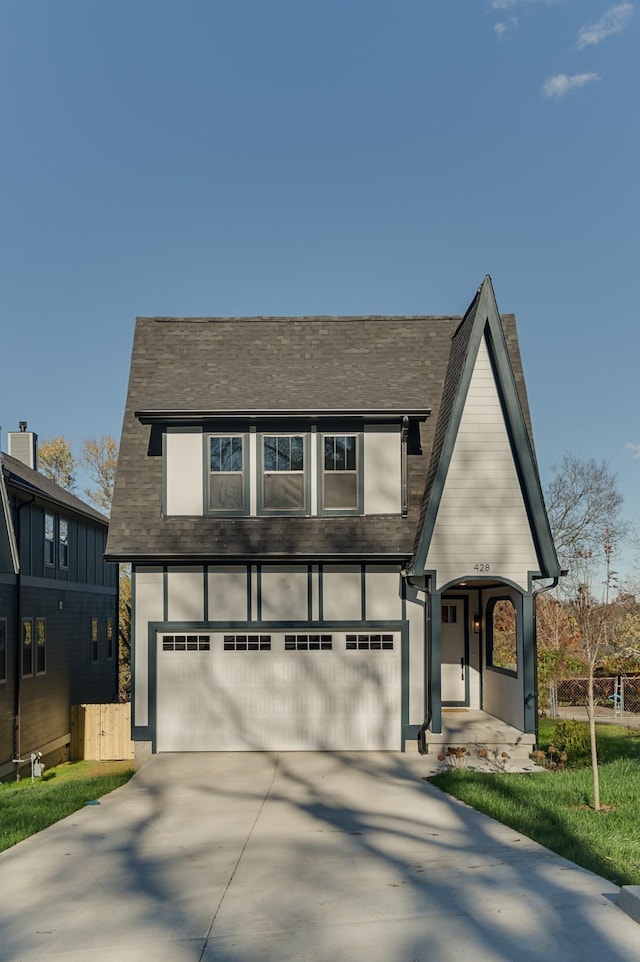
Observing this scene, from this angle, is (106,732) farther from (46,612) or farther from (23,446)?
(23,446)

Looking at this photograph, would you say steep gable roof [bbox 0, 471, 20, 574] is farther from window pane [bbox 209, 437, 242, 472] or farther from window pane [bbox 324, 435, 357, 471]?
window pane [bbox 324, 435, 357, 471]

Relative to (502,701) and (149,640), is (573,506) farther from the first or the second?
(149,640)

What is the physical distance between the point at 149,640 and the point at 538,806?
325 inches

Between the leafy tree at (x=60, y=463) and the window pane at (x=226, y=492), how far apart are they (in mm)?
29718

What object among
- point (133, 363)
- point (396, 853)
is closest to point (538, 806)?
point (396, 853)

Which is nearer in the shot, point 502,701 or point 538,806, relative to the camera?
point 538,806

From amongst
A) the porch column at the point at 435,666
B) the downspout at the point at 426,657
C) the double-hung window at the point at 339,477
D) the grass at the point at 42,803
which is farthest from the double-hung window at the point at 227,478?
the grass at the point at 42,803

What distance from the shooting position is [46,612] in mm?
21984

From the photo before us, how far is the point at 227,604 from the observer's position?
52.5ft

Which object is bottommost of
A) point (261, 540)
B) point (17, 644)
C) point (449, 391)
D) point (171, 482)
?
point (17, 644)

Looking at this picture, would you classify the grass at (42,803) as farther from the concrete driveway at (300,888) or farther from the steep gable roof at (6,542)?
the steep gable roof at (6,542)

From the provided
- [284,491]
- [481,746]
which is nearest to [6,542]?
[284,491]

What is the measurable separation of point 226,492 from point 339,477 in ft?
7.36

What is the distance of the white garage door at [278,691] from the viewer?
51.9 feet
